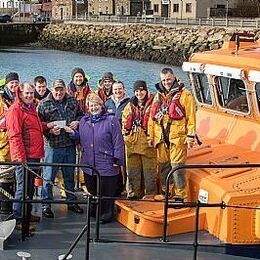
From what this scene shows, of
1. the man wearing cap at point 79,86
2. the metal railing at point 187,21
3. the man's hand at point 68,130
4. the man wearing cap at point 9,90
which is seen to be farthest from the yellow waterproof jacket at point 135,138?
the metal railing at point 187,21

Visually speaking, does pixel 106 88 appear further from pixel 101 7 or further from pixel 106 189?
pixel 101 7

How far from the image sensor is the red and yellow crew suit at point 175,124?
23.0 feet

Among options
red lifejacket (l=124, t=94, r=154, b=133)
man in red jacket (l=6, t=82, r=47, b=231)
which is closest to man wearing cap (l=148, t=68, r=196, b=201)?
red lifejacket (l=124, t=94, r=154, b=133)

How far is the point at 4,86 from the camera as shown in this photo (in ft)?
24.5

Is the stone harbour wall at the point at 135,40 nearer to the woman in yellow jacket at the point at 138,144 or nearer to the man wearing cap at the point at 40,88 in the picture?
the man wearing cap at the point at 40,88

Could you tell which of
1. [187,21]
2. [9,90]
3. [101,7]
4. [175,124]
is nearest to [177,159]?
[175,124]

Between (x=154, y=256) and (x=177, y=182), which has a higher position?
(x=177, y=182)

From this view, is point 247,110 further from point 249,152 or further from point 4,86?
point 4,86

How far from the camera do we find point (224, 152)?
25.4 feet

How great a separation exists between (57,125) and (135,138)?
3.17 feet

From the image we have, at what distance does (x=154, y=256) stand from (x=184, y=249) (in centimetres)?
38

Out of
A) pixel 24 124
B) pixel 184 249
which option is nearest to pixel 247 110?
pixel 184 249

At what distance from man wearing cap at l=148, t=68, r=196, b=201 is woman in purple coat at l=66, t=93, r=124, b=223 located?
51 cm

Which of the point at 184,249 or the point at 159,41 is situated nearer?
the point at 184,249
